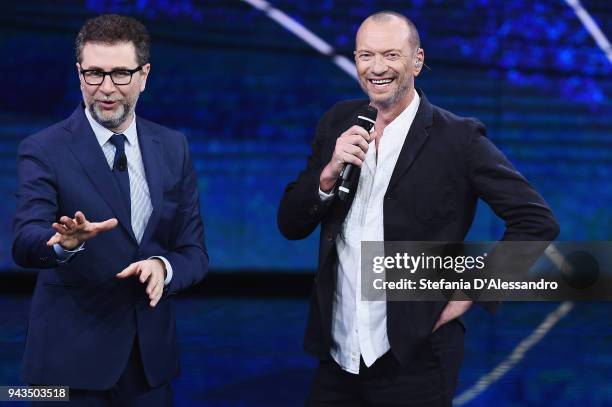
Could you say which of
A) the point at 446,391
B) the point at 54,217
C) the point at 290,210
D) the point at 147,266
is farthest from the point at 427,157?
the point at 54,217

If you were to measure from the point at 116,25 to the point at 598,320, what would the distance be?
181 inches

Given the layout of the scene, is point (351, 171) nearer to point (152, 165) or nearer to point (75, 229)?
point (152, 165)

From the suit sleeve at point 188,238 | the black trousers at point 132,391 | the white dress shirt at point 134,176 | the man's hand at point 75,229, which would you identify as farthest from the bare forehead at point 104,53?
the black trousers at point 132,391

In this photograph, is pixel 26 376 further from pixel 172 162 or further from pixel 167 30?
pixel 167 30

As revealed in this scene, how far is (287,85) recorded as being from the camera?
253 inches

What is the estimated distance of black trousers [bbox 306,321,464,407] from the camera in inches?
92.9

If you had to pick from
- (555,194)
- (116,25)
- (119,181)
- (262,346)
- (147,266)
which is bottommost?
(262,346)

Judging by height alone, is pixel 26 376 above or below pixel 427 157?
below

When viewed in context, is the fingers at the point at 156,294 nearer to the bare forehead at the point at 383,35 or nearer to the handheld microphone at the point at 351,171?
the handheld microphone at the point at 351,171

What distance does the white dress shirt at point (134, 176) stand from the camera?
2.25 metres

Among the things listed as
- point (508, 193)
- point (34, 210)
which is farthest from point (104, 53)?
point (508, 193)

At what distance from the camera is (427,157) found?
2.40 m

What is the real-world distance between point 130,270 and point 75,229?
0.15 metres

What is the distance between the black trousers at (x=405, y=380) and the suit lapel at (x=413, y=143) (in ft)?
1.22
